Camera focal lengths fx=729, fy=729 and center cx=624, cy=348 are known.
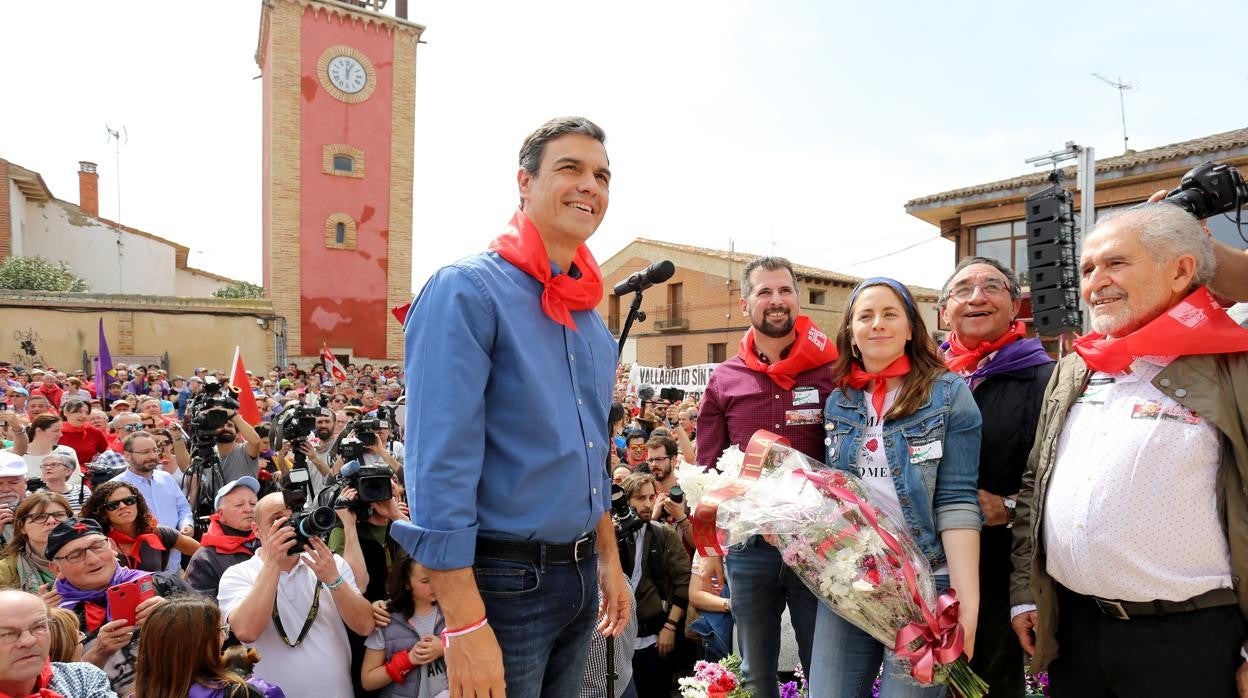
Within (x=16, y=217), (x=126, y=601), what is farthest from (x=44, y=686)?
(x=16, y=217)

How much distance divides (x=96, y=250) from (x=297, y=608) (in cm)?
3939

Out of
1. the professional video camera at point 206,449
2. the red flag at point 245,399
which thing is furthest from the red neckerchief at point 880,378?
the red flag at point 245,399

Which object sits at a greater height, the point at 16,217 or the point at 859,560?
the point at 16,217

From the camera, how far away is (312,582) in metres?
3.58

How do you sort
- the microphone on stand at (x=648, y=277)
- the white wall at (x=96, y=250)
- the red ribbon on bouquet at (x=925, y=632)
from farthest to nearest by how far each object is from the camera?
the white wall at (x=96, y=250)
the microphone on stand at (x=648, y=277)
the red ribbon on bouquet at (x=925, y=632)

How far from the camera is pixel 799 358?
9.82ft

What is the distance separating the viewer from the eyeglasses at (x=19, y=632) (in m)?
2.53

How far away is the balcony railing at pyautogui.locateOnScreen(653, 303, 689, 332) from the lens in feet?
105

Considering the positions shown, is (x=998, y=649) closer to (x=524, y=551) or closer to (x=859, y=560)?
(x=859, y=560)

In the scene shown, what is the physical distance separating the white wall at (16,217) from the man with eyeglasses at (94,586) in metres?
34.5

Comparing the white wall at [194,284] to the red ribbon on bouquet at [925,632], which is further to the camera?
the white wall at [194,284]

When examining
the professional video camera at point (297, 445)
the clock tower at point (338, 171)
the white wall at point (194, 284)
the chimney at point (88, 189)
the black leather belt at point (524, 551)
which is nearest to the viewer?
the black leather belt at point (524, 551)

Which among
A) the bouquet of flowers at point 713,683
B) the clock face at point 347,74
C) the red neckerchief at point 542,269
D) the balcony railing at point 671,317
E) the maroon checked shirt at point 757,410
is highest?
the clock face at point 347,74

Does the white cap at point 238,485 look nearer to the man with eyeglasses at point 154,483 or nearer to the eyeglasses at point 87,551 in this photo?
the eyeglasses at point 87,551
